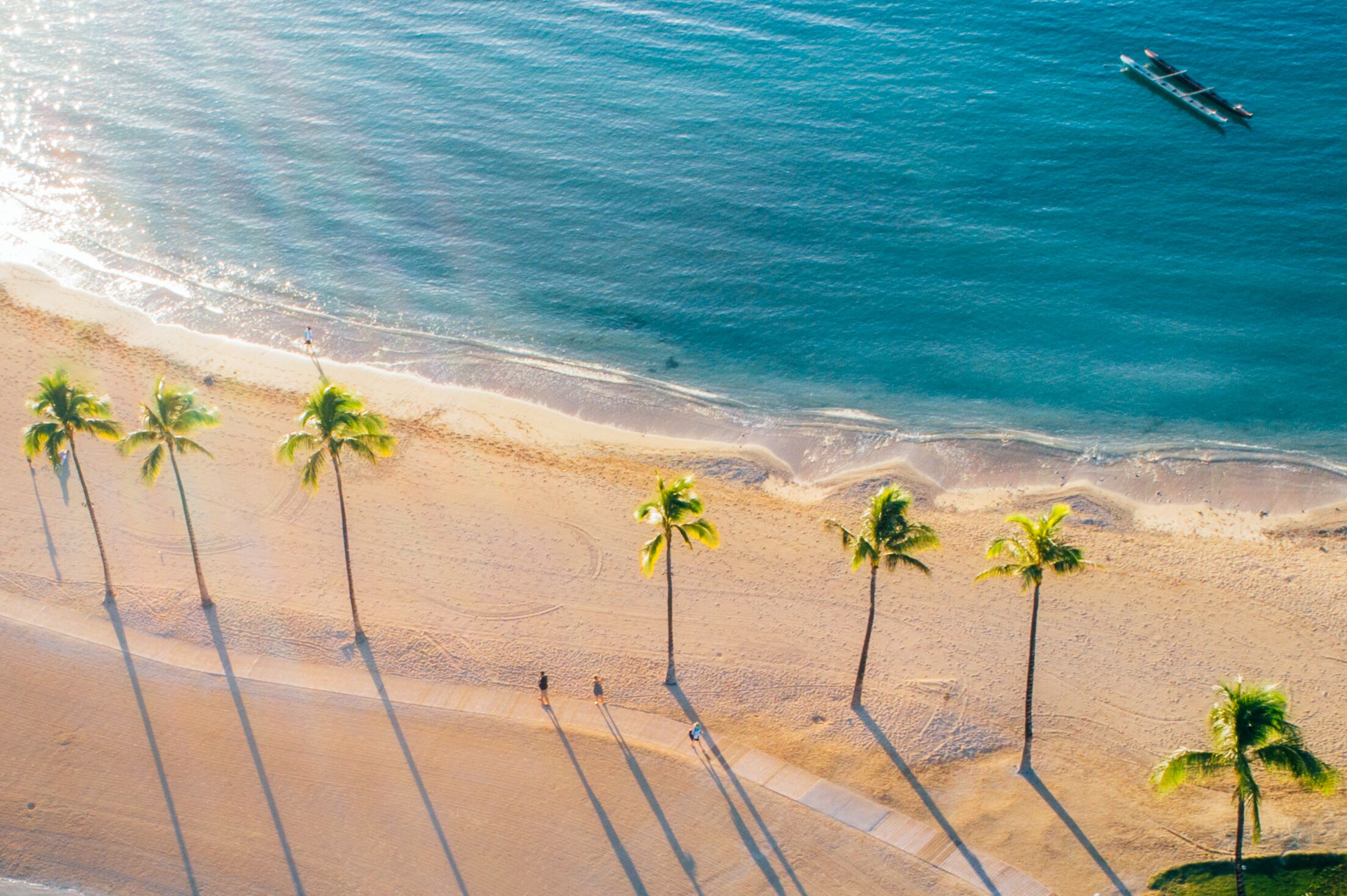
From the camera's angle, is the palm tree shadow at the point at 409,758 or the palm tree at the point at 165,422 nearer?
the palm tree shadow at the point at 409,758

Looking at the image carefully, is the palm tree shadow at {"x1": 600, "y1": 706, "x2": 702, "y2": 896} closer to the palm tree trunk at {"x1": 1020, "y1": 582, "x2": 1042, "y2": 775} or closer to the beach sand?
the beach sand

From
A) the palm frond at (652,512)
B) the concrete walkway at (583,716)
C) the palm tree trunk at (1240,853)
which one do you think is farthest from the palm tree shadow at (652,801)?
the palm tree trunk at (1240,853)

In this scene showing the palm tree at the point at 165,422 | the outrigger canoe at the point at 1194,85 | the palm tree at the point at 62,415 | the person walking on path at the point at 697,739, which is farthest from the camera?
the outrigger canoe at the point at 1194,85

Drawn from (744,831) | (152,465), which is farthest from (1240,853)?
(152,465)

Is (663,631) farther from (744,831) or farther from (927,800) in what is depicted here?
(927,800)

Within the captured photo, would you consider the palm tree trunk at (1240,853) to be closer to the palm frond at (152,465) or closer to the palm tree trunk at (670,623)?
the palm tree trunk at (670,623)

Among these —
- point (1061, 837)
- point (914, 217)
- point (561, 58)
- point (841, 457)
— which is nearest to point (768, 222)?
point (914, 217)
